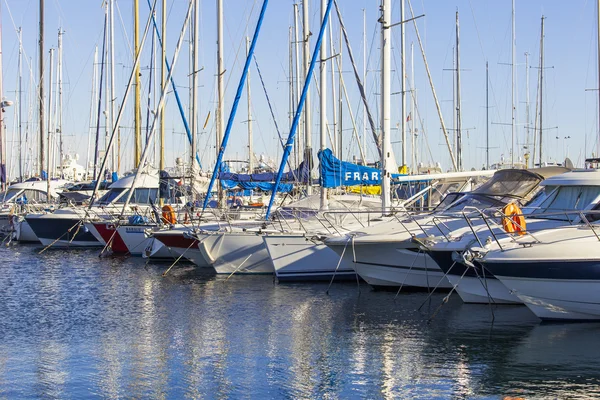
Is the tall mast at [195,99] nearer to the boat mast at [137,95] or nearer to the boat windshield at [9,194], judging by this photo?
the boat mast at [137,95]

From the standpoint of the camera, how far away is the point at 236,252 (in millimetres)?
24562

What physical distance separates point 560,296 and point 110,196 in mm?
25722

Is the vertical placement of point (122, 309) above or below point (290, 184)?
below

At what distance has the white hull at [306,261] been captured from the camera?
2264cm

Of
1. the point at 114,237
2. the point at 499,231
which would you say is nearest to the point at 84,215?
the point at 114,237

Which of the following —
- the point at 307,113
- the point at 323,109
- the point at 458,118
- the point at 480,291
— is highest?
the point at 458,118

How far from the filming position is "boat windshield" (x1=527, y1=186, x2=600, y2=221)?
17.5 metres

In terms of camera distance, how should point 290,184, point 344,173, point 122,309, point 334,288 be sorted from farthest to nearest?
point 290,184 < point 344,173 < point 334,288 < point 122,309

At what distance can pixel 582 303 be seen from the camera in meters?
15.4

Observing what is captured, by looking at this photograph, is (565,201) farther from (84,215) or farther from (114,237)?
(84,215)

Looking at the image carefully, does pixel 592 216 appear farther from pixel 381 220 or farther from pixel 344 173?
pixel 344 173

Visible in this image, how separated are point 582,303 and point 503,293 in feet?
8.88

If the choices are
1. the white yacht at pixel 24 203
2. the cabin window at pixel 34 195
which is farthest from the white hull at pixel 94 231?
the cabin window at pixel 34 195

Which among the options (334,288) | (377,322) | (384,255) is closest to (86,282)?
(334,288)
